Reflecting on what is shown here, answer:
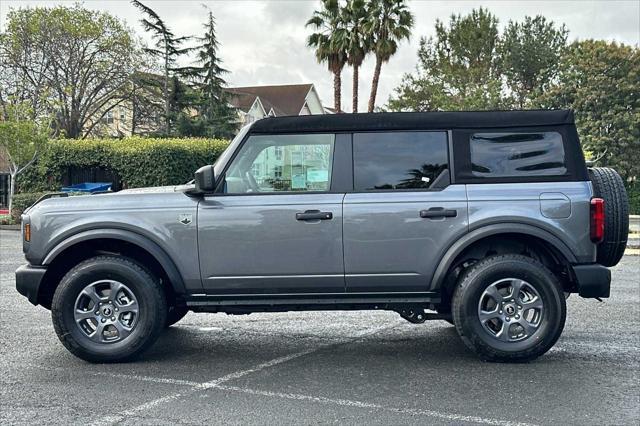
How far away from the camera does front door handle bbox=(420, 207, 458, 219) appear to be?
531cm

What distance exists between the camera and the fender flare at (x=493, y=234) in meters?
5.32

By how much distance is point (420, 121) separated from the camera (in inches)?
218

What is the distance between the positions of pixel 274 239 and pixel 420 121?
59.5 inches

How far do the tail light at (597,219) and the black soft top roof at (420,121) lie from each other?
2.33ft

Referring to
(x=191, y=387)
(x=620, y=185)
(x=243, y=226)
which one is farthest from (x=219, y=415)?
(x=620, y=185)

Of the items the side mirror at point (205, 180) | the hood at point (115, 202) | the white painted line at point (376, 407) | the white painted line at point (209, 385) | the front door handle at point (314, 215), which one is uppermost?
the side mirror at point (205, 180)

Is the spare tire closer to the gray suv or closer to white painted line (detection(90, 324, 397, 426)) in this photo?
the gray suv

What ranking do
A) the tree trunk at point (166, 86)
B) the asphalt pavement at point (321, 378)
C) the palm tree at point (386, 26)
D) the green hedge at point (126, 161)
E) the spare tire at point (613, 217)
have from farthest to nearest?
the tree trunk at point (166, 86)
the palm tree at point (386, 26)
the green hedge at point (126, 161)
the spare tire at point (613, 217)
the asphalt pavement at point (321, 378)

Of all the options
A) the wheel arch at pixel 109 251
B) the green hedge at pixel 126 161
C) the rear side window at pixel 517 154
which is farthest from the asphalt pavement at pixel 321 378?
the green hedge at pixel 126 161

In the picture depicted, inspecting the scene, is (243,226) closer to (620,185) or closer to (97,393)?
(97,393)

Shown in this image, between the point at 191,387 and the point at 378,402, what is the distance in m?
1.33

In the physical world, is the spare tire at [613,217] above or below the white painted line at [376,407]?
above

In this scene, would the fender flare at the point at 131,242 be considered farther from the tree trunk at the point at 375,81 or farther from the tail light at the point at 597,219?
the tree trunk at the point at 375,81

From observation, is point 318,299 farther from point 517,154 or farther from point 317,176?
point 517,154
